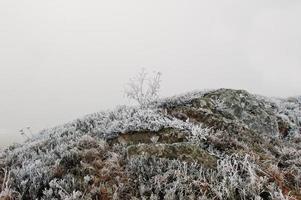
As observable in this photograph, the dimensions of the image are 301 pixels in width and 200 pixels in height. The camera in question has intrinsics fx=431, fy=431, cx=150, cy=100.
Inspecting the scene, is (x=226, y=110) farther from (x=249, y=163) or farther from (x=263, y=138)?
(x=249, y=163)

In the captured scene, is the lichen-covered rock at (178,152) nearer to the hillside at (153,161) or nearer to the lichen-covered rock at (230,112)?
the hillside at (153,161)

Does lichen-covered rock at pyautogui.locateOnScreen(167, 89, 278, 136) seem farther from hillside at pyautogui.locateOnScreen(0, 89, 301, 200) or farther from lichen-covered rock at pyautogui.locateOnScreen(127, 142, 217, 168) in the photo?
lichen-covered rock at pyautogui.locateOnScreen(127, 142, 217, 168)

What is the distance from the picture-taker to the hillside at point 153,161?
5.95m

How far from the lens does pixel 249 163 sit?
261 inches

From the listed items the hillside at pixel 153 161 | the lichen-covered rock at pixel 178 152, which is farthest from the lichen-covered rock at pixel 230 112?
the lichen-covered rock at pixel 178 152

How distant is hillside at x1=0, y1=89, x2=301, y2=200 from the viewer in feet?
19.5

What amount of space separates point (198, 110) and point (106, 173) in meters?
3.63

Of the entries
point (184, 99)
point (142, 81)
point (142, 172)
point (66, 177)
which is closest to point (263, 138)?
point (184, 99)

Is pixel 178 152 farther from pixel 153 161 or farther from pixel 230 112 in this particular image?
pixel 230 112

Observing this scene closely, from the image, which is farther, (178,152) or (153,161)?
(178,152)

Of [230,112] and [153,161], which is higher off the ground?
[230,112]

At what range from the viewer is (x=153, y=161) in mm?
6496

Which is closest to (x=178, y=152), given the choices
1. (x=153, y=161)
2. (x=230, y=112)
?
(x=153, y=161)

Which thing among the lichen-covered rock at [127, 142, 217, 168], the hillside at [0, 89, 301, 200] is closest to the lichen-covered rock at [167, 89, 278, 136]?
the hillside at [0, 89, 301, 200]
